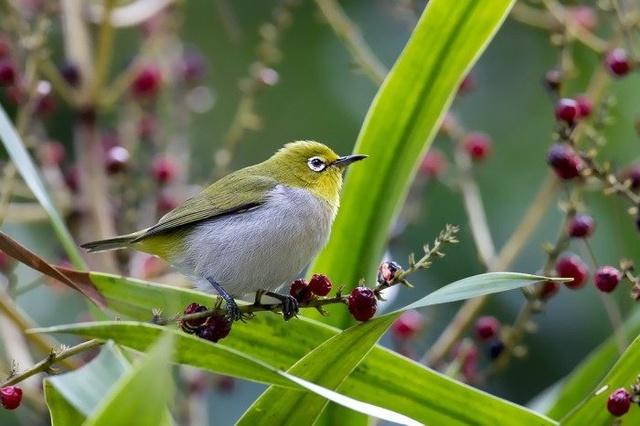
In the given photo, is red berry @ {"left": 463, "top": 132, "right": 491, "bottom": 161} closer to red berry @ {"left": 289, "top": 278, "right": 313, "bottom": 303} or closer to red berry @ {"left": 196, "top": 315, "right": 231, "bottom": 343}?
red berry @ {"left": 289, "top": 278, "right": 313, "bottom": 303}

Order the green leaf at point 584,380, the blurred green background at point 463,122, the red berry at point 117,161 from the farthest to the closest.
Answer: the blurred green background at point 463,122, the red berry at point 117,161, the green leaf at point 584,380

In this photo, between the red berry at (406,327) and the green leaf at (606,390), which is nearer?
the green leaf at (606,390)

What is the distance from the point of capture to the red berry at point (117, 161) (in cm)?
269

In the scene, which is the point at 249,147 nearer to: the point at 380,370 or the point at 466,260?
the point at 466,260

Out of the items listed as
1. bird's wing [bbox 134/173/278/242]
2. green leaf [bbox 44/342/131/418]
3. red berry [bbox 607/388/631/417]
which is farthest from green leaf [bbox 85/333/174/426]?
bird's wing [bbox 134/173/278/242]

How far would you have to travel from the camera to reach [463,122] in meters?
5.78

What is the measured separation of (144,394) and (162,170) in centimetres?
196

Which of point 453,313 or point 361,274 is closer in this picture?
point 361,274

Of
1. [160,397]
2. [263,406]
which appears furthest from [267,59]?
[160,397]

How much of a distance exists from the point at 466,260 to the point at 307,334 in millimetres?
3757

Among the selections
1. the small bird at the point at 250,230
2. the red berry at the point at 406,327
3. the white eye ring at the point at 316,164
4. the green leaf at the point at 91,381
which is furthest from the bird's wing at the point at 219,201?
the green leaf at the point at 91,381

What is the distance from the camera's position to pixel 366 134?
201 centimetres

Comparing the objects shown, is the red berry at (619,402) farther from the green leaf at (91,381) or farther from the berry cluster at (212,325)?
the green leaf at (91,381)

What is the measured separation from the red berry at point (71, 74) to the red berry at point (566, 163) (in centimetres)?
147
